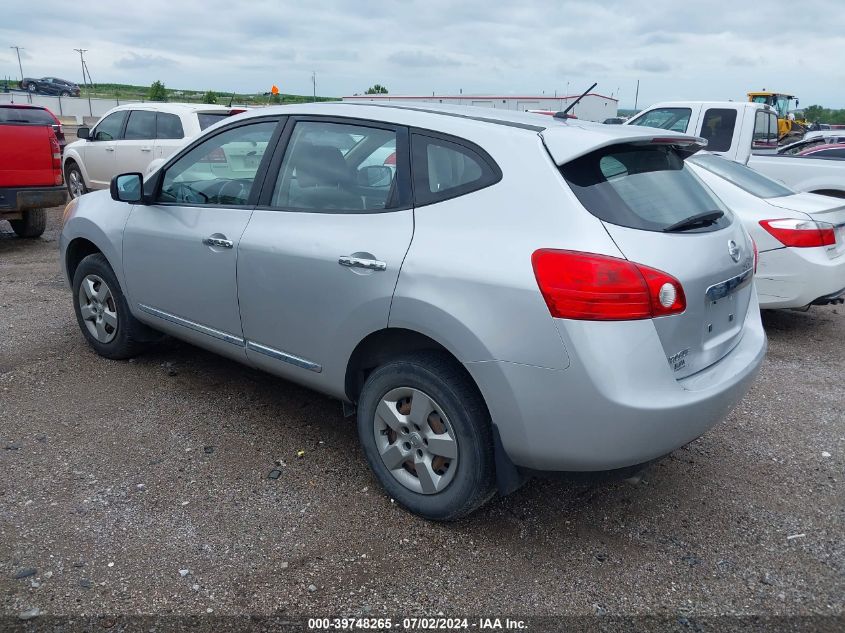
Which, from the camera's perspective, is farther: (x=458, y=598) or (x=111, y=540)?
(x=111, y=540)

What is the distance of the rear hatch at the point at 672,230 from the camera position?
2.75m

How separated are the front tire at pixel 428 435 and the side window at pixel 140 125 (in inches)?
370

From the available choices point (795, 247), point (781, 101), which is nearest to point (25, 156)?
point (795, 247)

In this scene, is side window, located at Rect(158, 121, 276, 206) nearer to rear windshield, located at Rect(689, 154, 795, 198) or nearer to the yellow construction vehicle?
rear windshield, located at Rect(689, 154, 795, 198)

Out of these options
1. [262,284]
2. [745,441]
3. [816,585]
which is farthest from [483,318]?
[745,441]

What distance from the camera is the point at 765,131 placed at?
12.4m

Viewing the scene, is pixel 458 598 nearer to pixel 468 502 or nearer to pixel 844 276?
pixel 468 502

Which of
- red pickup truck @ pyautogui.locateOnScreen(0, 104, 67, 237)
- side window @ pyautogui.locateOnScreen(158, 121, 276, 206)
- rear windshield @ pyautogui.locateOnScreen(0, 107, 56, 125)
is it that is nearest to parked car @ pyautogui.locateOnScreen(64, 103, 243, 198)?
rear windshield @ pyautogui.locateOnScreen(0, 107, 56, 125)

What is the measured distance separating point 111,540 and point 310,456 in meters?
1.09

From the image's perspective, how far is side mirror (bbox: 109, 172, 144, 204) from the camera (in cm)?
437

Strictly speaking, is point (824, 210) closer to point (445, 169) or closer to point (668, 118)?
point (445, 169)

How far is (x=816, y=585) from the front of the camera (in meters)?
2.88

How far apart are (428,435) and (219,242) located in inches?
62.5

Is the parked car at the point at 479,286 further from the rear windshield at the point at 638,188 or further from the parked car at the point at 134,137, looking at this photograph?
the parked car at the point at 134,137
